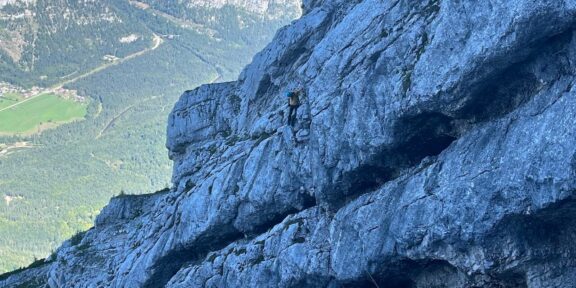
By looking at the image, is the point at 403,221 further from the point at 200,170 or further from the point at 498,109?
the point at 200,170

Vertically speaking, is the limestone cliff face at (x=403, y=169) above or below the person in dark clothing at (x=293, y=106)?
below

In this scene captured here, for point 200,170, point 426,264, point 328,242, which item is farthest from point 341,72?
point 200,170

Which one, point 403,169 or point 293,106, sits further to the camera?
point 293,106

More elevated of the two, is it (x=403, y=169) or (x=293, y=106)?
(x=293, y=106)

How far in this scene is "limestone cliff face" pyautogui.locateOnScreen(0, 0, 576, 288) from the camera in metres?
31.2

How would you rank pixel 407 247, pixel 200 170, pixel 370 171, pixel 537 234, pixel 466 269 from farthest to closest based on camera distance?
1. pixel 200 170
2. pixel 370 171
3. pixel 407 247
4. pixel 466 269
5. pixel 537 234

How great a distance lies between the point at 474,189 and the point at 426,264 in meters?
6.65

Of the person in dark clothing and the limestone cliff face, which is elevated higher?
the person in dark clothing

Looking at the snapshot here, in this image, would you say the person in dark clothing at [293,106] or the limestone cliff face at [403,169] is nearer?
the limestone cliff face at [403,169]

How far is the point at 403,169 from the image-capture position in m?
40.2

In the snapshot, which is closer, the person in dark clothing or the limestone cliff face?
the limestone cliff face

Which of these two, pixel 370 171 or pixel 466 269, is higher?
pixel 370 171

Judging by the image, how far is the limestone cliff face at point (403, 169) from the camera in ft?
102

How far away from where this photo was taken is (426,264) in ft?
124
